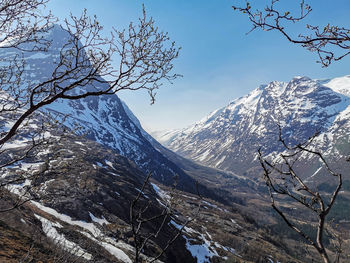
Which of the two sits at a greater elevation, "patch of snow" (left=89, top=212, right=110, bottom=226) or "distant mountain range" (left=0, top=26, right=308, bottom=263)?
"distant mountain range" (left=0, top=26, right=308, bottom=263)

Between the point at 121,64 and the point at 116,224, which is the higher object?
the point at 121,64

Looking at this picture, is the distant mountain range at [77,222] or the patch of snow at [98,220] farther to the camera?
the patch of snow at [98,220]

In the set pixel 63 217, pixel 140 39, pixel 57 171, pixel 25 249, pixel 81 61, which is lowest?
pixel 63 217

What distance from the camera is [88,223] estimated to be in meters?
55.8

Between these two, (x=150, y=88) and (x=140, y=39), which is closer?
(x=140, y=39)

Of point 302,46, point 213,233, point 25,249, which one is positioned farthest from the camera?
point 213,233

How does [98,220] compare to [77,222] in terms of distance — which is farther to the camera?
[98,220]

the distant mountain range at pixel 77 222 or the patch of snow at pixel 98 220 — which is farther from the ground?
the distant mountain range at pixel 77 222

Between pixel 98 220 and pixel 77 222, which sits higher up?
pixel 98 220

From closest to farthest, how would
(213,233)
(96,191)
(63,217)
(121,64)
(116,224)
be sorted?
1. (121,64)
2. (63,217)
3. (116,224)
4. (96,191)
5. (213,233)

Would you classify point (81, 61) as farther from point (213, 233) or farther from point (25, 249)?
point (213, 233)

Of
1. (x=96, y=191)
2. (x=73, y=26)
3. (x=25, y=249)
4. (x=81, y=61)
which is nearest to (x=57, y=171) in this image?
(x=81, y=61)

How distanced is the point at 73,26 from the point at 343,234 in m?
10.0

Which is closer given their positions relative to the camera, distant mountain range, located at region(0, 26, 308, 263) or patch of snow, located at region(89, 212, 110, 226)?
distant mountain range, located at region(0, 26, 308, 263)
